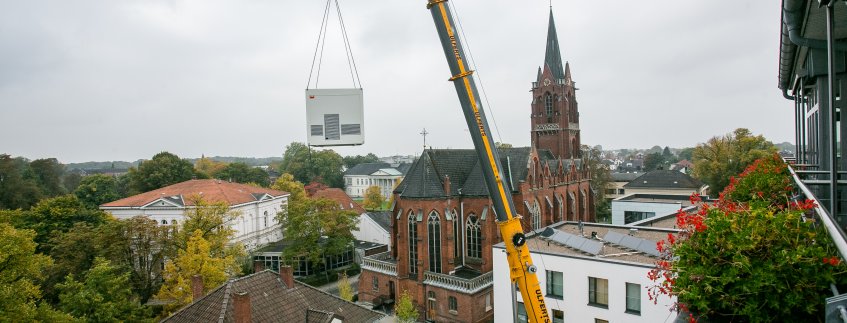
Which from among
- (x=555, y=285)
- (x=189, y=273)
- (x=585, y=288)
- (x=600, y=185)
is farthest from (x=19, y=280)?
(x=600, y=185)

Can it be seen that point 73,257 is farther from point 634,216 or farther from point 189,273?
point 634,216

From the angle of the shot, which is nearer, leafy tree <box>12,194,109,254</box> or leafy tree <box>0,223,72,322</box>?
leafy tree <box>0,223,72,322</box>

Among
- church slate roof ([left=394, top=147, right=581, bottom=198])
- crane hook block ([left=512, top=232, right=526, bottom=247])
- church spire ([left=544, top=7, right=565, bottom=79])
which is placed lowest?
crane hook block ([left=512, top=232, right=526, bottom=247])

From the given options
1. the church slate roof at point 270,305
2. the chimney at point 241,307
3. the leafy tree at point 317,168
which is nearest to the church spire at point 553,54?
the church slate roof at point 270,305

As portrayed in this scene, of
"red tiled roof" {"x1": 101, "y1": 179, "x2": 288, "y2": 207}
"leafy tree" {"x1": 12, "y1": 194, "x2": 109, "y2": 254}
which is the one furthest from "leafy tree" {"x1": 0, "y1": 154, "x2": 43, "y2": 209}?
"leafy tree" {"x1": 12, "y1": 194, "x2": 109, "y2": 254}

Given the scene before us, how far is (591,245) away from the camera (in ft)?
65.7

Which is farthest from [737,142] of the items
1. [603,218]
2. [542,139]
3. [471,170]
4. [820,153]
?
[820,153]

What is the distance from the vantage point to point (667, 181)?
5984 cm

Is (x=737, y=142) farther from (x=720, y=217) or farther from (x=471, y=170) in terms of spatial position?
(x=720, y=217)

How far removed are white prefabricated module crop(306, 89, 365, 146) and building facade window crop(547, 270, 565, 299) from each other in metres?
12.1

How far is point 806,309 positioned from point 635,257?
15992 mm

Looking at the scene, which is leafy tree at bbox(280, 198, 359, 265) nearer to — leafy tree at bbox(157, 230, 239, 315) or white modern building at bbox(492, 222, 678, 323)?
leafy tree at bbox(157, 230, 239, 315)

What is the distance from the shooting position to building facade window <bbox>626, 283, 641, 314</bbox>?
1784 cm

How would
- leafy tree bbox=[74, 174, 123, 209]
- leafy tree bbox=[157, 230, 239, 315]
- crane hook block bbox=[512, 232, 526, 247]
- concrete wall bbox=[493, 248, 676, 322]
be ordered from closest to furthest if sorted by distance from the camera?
crane hook block bbox=[512, 232, 526, 247], concrete wall bbox=[493, 248, 676, 322], leafy tree bbox=[157, 230, 239, 315], leafy tree bbox=[74, 174, 123, 209]
